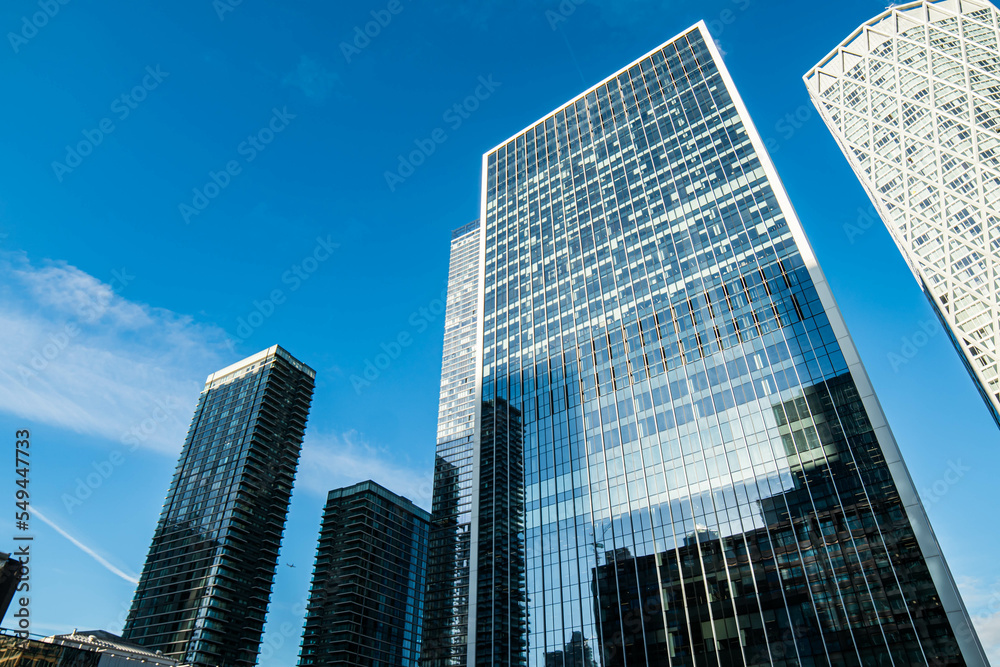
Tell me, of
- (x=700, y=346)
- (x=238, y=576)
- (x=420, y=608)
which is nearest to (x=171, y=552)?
(x=238, y=576)

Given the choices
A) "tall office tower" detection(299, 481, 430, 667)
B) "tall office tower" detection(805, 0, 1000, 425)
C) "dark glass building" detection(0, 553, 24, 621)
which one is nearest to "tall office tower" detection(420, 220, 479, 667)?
"tall office tower" detection(299, 481, 430, 667)

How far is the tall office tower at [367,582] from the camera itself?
460 feet

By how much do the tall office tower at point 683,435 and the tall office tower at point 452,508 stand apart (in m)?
58.4

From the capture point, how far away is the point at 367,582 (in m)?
149

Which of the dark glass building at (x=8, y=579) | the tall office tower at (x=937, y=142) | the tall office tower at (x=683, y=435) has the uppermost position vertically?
the tall office tower at (x=937, y=142)

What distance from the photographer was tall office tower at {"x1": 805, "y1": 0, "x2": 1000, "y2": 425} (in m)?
91.1

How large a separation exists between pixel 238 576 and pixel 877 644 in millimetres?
133537

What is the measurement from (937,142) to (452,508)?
138 metres

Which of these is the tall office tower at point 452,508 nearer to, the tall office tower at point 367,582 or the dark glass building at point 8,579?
the tall office tower at point 367,582

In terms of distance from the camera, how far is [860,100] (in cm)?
12031

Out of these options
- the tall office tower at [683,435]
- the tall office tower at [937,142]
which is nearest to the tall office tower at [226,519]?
the tall office tower at [683,435]

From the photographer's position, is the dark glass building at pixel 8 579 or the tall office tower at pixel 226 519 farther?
the tall office tower at pixel 226 519

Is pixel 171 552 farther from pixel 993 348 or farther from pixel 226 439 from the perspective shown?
pixel 993 348

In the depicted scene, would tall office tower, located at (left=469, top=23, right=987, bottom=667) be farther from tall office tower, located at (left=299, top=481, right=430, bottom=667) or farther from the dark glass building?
tall office tower, located at (left=299, top=481, right=430, bottom=667)
